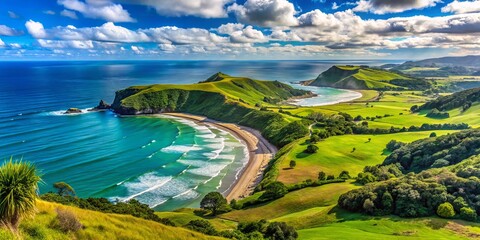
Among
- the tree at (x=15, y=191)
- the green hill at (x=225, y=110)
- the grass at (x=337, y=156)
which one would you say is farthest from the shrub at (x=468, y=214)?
the green hill at (x=225, y=110)

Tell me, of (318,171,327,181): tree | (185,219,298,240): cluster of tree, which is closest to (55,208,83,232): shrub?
(185,219,298,240): cluster of tree

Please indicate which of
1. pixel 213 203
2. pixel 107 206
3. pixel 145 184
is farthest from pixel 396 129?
pixel 107 206

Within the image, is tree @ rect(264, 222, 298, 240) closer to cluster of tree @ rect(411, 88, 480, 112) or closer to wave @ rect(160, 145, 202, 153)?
wave @ rect(160, 145, 202, 153)

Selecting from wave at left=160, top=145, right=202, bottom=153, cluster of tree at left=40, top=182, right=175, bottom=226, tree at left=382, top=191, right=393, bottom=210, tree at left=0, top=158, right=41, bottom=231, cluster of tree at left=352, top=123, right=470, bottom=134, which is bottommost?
wave at left=160, top=145, right=202, bottom=153

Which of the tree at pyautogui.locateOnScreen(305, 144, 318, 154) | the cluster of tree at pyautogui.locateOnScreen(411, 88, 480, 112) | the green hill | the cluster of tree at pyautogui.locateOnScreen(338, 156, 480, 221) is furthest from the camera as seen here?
the cluster of tree at pyautogui.locateOnScreen(411, 88, 480, 112)

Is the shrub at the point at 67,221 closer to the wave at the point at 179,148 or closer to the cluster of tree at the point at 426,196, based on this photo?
the cluster of tree at the point at 426,196

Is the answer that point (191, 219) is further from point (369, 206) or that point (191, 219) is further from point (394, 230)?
point (394, 230)
